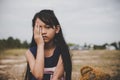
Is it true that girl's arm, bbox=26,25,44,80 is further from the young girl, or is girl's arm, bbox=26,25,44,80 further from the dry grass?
the dry grass

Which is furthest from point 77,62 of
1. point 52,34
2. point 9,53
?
point 9,53

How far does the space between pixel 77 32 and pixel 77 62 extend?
30 cm

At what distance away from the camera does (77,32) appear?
2508 mm

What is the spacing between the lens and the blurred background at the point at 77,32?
2.43m

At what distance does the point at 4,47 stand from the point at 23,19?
12.3 inches

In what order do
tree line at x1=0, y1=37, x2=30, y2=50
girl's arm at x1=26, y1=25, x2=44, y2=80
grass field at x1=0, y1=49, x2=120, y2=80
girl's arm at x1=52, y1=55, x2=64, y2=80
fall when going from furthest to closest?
tree line at x1=0, y1=37, x2=30, y2=50
grass field at x1=0, y1=49, x2=120, y2=80
girl's arm at x1=52, y1=55, x2=64, y2=80
girl's arm at x1=26, y1=25, x2=44, y2=80

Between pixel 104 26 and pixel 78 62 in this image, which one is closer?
pixel 78 62

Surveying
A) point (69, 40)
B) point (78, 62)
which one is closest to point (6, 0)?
point (69, 40)

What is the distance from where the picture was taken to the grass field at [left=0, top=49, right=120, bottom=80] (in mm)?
2373

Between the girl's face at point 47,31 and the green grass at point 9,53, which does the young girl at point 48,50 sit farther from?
the green grass at point 9,53

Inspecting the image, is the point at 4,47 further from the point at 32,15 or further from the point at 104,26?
the point at 104,26

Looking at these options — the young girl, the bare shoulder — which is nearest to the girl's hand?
the young girl

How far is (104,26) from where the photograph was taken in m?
2.57

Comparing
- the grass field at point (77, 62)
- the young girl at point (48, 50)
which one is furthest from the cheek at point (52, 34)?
the grass field at point (77, 62)
